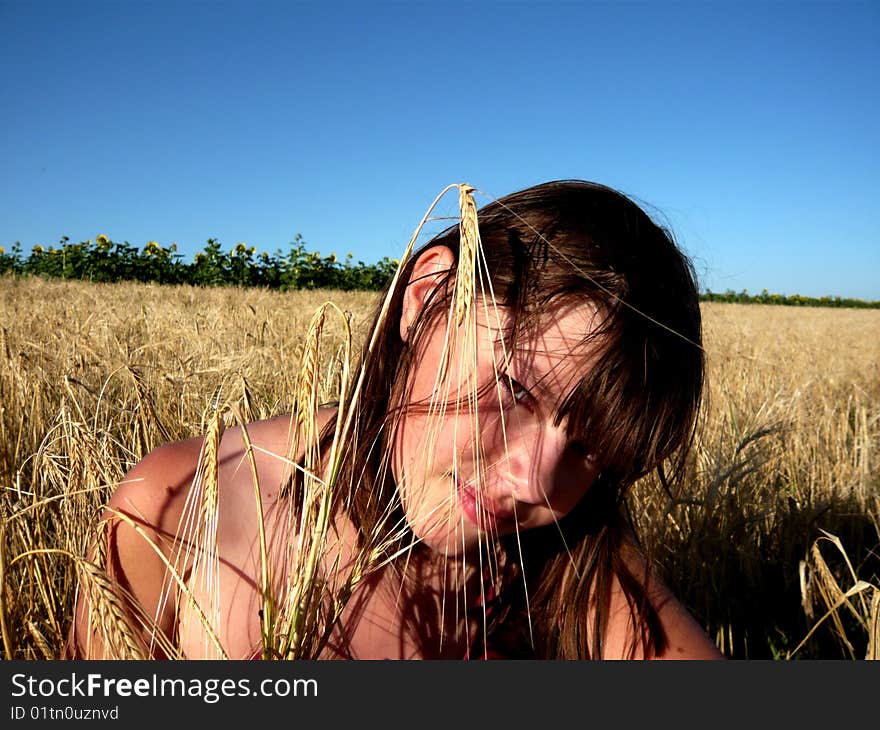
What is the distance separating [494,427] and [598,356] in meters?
0.18

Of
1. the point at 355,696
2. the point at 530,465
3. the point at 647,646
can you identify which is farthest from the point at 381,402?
the point at 647,646

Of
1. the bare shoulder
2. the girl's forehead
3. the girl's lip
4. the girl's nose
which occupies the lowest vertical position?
the bare shoulder

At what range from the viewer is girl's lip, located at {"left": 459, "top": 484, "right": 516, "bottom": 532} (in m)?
0.77

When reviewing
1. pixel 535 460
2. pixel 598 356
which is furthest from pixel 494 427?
pixel 598 356

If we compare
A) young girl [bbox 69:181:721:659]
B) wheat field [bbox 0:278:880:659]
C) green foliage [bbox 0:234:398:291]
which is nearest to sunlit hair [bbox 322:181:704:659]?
young girl [bbox 69:181:721:659]

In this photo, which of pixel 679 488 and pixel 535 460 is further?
pixel 679 488

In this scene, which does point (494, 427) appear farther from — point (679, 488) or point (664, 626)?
point (679, 488)

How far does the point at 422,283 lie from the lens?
893 millimetres

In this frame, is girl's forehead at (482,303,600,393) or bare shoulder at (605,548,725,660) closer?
girl's forehead at (482,303,600,393)

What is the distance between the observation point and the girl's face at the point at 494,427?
73 cm

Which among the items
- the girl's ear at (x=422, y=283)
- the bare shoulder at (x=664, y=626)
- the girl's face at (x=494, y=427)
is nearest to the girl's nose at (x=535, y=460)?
the girl's face at (x=494, y=427)

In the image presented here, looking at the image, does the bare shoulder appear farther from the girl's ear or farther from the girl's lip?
the girl's ear

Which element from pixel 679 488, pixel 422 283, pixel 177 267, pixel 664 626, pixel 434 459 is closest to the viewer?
pixel 434 459

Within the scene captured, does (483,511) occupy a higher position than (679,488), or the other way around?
(483,511)
